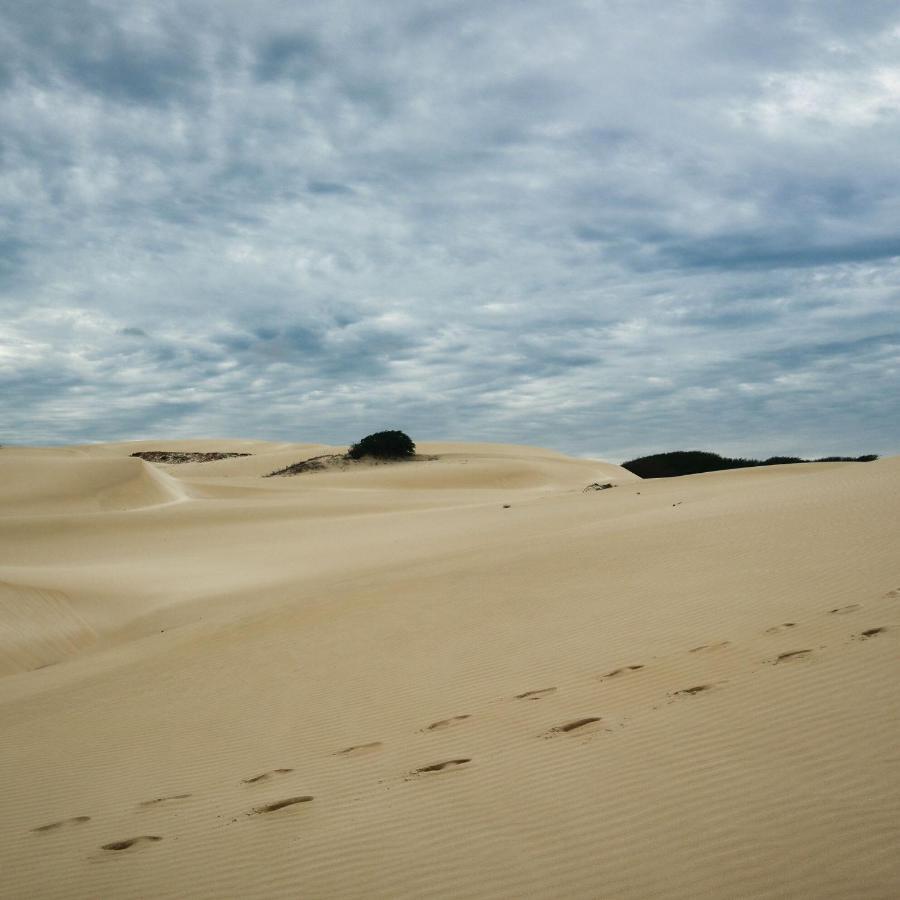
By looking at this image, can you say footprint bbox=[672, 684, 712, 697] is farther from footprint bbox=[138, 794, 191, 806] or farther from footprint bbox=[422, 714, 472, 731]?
footprint bbox=[138, 794, 191, 806]

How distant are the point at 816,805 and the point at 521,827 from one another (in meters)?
1.41

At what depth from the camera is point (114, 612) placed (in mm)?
14750

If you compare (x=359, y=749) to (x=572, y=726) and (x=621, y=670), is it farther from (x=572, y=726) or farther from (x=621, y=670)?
(x=621, y=670)

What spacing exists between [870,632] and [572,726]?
2569 mm

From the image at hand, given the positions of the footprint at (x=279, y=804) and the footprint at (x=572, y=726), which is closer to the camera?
the footprint at (x=279, y=804)

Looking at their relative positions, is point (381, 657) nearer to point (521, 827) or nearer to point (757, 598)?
point (757, 598)

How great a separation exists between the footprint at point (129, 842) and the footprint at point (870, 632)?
16.8 ft

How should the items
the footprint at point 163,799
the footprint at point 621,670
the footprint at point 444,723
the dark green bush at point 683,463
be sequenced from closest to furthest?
the footprint at point 163,799, the footprint at point 444,723, the footprint at point 621,670, the dark green bush at point 683,463

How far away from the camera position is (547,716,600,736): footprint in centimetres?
556

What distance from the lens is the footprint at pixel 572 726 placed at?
5.56 meters

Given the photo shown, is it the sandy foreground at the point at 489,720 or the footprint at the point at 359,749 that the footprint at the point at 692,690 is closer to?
the sandy foreground at the point at 489,720

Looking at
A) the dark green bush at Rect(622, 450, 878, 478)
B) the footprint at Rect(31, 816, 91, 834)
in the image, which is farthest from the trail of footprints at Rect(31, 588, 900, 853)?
the dark green bush at Rect(622, 450, 878, 478)

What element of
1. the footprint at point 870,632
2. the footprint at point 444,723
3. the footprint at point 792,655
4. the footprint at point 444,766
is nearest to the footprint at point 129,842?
the footprint at point 444,766

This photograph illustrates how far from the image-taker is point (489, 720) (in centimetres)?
614
